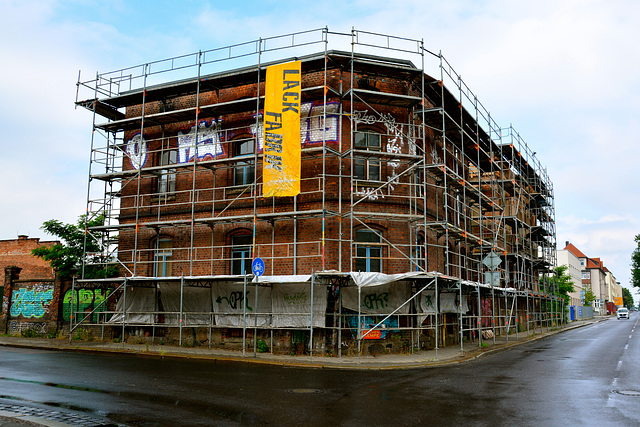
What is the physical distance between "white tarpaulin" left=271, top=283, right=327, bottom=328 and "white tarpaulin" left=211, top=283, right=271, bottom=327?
402 mm

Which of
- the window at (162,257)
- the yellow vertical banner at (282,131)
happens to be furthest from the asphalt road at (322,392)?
the yellow vertical banner at (282,131)

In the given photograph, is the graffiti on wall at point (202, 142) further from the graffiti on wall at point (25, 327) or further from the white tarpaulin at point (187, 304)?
the graffiti on wall at point (25, 327)

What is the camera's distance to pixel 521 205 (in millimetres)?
33625

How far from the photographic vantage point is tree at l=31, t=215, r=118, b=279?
23016 millimetres

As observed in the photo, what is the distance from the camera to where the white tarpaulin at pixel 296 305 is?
17.9 meters

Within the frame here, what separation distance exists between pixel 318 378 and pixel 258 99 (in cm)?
1033

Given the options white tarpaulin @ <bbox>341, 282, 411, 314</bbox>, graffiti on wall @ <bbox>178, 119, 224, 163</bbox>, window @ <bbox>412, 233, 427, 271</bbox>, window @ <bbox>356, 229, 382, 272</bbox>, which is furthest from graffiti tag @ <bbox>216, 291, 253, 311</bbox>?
window @ <bbox>412, 233, 427, 271</bbox>

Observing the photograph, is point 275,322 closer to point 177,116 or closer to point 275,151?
point 275,151

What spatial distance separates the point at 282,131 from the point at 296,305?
5982 mm

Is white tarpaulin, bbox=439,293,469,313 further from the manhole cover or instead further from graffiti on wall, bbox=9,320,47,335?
graffiti on wall, bbox=9,320,47,335

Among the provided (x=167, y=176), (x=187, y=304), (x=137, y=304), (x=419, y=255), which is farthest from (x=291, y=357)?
(x=167, y=176)

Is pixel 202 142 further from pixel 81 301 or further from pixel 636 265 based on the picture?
pixel 636 265

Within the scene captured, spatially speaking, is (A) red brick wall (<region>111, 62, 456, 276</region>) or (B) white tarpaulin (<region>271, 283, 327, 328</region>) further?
(A) red brick wall (<region>111, 62, 456, 276</region>)

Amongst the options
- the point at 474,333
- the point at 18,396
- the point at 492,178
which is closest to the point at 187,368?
the point at 18,396
